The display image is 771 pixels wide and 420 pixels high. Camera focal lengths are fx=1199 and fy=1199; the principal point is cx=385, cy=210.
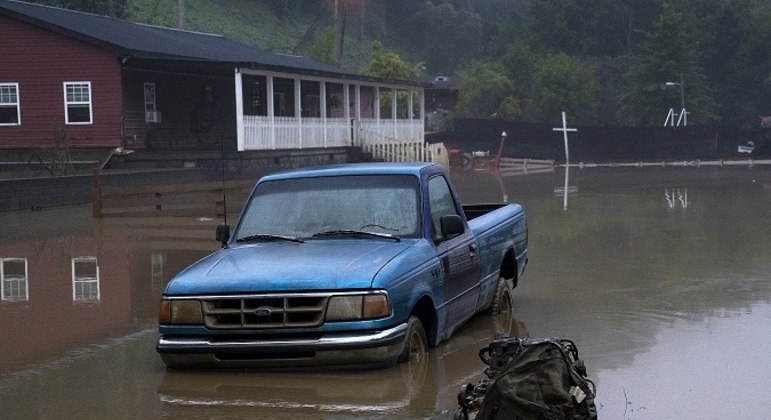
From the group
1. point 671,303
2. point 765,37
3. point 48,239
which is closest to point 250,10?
point 765,37

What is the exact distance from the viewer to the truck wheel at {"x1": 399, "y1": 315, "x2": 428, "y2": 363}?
8.74 m

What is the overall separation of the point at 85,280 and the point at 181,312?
23.8 ft

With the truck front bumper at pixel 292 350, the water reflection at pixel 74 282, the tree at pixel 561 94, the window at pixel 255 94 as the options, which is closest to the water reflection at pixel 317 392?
the truck front bumper at pixel 292 350

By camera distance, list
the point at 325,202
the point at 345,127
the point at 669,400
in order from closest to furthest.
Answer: the point at 669,400, the point at 325,202, the point at 345,127

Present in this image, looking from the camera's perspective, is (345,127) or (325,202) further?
(345,127)

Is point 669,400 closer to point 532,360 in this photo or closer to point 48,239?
point 532,360

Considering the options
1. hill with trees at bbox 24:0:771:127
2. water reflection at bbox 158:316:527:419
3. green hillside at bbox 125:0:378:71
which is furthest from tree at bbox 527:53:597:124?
water reflection at bbox 158:316:527:419

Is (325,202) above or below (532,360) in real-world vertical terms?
above

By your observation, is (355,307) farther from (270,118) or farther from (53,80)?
(53,80)

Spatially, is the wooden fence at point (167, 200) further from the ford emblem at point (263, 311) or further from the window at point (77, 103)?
the ford emblem at point (263, 311)

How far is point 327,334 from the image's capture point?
8.41 metres

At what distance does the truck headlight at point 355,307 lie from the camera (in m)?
8.37

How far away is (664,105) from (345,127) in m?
32.4

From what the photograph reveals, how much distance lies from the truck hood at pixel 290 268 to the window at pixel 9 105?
3125 centimetres
